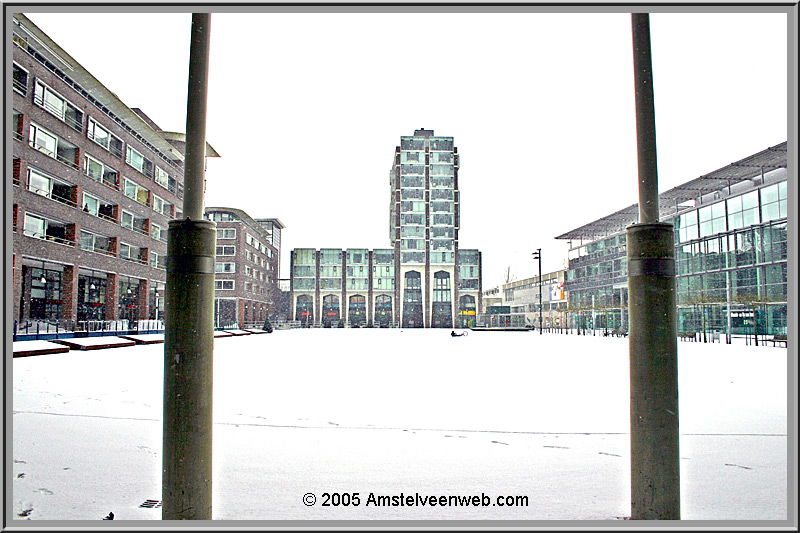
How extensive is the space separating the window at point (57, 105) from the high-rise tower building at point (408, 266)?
2366 inches

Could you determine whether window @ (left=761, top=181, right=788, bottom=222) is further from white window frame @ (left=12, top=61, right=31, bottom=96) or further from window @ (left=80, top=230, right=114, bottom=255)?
window @ (left=80, top=230, right=114, bottom=255)

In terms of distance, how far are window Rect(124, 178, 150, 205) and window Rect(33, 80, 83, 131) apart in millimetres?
9643

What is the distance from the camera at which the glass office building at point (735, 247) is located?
37.7 m

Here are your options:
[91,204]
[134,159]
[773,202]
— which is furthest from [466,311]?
[91,204]

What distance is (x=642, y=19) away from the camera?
3658 millimetres

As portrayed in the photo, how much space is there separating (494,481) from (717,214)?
153 feet

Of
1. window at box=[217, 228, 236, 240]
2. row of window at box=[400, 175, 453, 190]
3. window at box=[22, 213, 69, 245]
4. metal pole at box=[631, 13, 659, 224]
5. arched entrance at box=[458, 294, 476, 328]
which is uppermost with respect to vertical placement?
row of window at box=[400, 175, 453, 190]

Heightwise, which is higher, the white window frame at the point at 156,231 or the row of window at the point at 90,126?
the row of window at the point at 90,126

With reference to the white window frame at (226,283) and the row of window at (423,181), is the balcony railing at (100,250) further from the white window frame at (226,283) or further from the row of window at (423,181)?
the row of window at (423,181)

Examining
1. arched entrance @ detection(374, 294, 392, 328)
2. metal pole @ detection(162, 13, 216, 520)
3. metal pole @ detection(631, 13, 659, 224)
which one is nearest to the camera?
metal pole @ detection(162, 13, 216, 520)

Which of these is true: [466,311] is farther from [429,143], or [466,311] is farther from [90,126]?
[90,126]

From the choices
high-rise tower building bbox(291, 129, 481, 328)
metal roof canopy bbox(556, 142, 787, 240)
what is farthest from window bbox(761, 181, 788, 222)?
high-rise tower building bbox(291, 129, 481, 328)

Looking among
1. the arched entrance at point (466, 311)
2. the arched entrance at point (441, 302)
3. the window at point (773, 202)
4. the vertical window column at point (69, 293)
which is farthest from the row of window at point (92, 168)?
the arched entrance at point (466, 311)

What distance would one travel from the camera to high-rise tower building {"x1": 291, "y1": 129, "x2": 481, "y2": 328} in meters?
96.1
